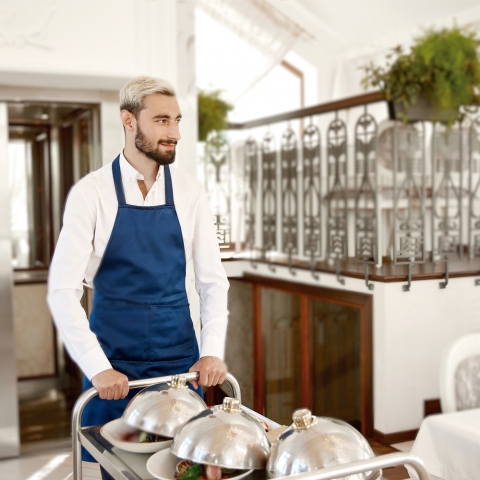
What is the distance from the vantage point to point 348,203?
3.35m

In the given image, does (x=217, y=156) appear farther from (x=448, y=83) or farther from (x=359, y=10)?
(x=359, y=10)

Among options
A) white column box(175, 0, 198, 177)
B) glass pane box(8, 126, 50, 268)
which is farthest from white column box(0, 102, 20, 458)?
white column box(175, 0, 198, 177)

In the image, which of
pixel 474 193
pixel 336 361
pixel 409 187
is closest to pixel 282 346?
pixel 336 361

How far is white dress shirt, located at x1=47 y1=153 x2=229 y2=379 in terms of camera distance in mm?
1214

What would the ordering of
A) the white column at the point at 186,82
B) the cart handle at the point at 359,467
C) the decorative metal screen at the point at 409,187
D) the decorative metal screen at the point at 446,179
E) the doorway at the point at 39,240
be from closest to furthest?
the cart handle at the point at 359,467 < the white column at the point at 186,82 < the doorway at the point at 39,240 < the decorative metal screen at the point at 409,187 < the decorative metal screen at the point at 446,179

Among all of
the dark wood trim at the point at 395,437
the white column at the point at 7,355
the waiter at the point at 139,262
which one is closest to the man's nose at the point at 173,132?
the waiter at the point at 139,262

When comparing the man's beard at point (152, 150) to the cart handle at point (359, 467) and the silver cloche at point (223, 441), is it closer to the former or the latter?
the silver cloche at point (223, 441)

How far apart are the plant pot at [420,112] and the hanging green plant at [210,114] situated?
2.49 feet

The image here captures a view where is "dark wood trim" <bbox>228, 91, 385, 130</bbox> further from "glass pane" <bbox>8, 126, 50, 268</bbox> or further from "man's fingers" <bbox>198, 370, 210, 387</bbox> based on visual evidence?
"man's fingers" <bbox>198, 370, 210, 387</bbox>

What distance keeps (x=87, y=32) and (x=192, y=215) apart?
0.89 metres

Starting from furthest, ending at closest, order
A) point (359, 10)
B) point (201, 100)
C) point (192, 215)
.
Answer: point (359, 10) < point (201, 100) < point (192, 215)

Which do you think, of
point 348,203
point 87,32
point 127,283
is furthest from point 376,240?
point 127,283

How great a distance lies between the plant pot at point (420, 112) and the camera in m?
2.90

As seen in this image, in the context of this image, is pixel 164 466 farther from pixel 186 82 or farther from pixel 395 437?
pixel 395 437
